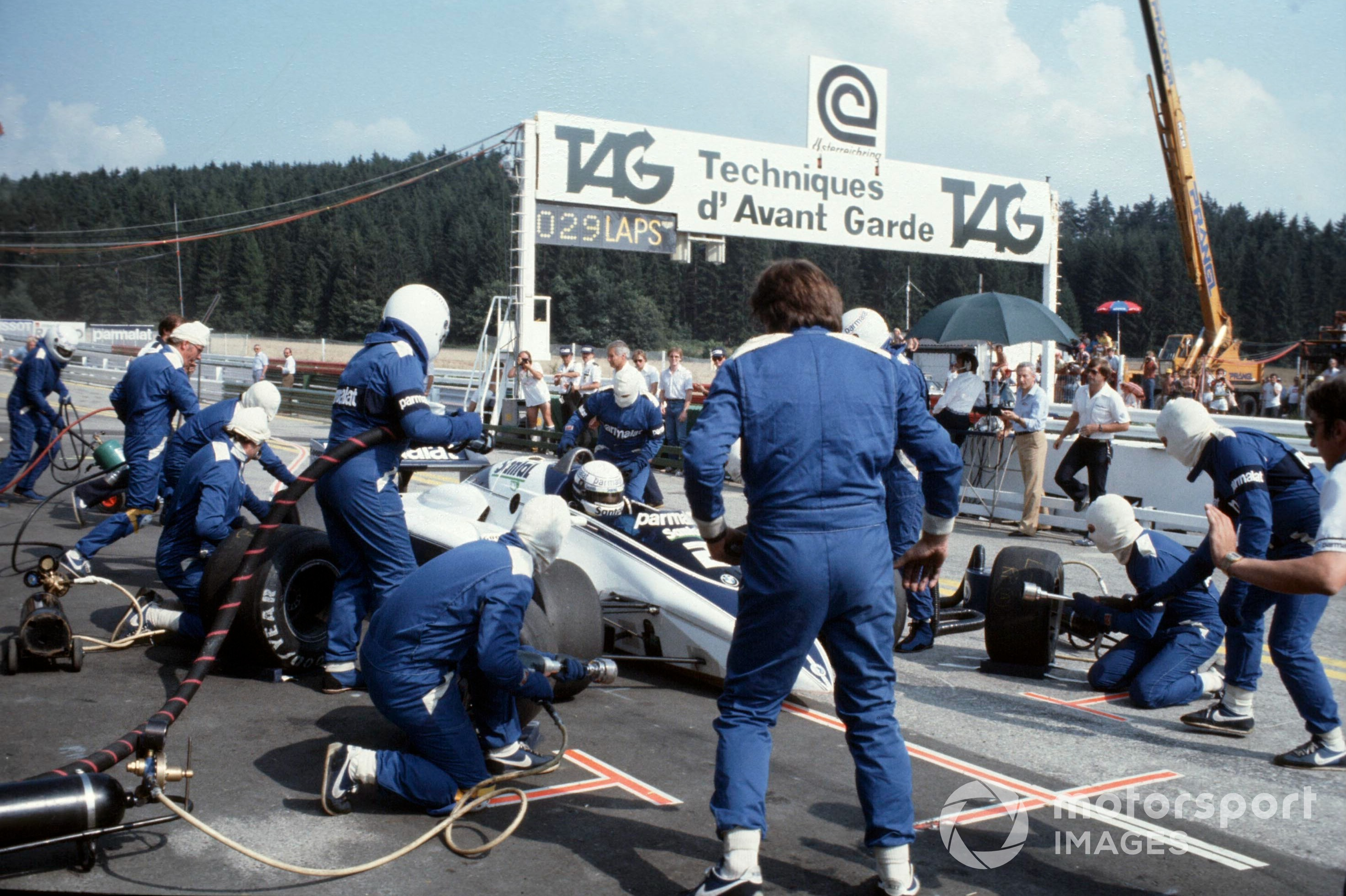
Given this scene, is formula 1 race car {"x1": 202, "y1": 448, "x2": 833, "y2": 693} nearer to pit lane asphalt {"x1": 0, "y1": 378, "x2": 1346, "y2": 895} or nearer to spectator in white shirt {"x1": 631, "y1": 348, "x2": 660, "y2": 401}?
pit lane asphalt {"x1": 0, "y1": 378, "x2": 1346, "y2": 895}

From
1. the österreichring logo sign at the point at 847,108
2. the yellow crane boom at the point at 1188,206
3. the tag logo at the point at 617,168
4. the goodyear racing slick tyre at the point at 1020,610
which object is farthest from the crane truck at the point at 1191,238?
the goodyear racing slick tyre at the point at 1020,610

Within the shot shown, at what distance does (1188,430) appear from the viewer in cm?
521

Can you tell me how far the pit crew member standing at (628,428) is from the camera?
9.20 meters

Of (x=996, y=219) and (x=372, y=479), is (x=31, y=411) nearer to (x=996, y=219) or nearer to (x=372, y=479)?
(x=372, y=479)

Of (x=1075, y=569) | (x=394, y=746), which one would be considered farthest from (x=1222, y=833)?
(x=1075, y=569)

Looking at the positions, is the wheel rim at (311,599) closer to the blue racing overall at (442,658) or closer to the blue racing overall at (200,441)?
the blue racing overall at (200,441)

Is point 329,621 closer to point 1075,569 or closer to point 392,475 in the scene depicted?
point 392,475

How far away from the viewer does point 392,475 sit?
5406mm

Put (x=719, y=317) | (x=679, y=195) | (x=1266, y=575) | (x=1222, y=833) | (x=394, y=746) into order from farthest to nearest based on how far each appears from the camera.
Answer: (x=719, y=317), (x=679, y=195), (x=394, y=746), (x=1222, y=833), (x=1266, y=575)

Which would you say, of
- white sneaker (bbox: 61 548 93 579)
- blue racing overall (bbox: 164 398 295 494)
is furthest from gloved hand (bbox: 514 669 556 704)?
white sneaker (bbox: 61 548 93 579)

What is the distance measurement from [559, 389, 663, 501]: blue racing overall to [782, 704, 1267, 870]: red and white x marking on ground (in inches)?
179

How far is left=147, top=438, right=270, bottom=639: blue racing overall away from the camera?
6008 mm

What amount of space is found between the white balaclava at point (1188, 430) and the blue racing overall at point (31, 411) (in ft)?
34.9

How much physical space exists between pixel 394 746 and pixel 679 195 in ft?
54.4
